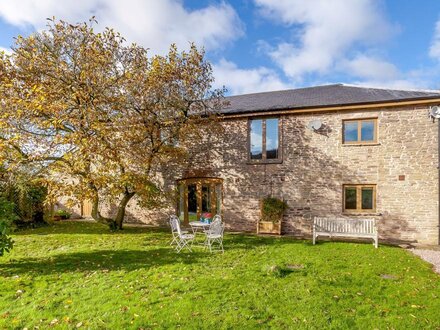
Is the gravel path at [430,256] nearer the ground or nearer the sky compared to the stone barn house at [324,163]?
nearer the ground

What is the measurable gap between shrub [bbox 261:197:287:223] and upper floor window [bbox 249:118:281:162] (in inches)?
75.6

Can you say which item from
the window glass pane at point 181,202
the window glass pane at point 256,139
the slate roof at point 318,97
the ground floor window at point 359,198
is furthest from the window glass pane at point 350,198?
the window glass pane at point 181,202

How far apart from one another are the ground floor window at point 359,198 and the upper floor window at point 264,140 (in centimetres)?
337

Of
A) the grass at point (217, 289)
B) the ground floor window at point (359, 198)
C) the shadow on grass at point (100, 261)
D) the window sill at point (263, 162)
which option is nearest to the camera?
the grass at point (217, 289)

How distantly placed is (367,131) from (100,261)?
11.1 metres

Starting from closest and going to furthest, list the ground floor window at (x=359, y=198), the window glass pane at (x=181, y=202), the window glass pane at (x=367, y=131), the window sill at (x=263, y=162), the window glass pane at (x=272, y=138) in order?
the ground floor window at (x=359, y=198) → the window glass pane at (x=367, y=131) → the window sill at (x=263, y=162) → the window glass pane at (x=272, y=138) → the window glass pane at (x=181, y=202)

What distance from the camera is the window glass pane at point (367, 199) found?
1147 cm

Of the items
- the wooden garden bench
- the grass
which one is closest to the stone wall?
the wooden garden bench

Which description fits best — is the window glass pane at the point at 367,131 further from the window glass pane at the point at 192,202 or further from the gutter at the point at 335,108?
the window glass pane at the point at 192,202

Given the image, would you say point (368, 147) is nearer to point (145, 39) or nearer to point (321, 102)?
point (321, 102)

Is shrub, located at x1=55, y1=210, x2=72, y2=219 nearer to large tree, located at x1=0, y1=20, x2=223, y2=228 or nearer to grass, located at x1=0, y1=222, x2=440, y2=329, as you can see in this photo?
large tree, located at x1=0, y1=20, x2=223, y2=228

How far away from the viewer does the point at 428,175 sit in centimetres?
1071

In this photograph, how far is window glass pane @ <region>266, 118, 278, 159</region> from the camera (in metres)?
12.8

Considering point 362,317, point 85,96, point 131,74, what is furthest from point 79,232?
point 362,317
